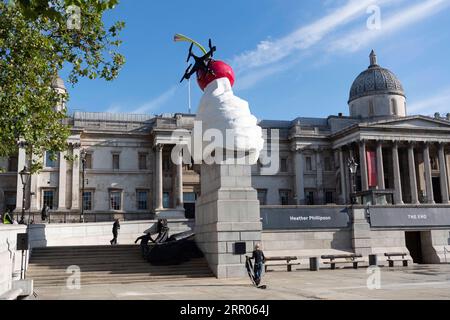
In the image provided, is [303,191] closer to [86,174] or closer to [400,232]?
[86,174]

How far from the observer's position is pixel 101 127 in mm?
55719

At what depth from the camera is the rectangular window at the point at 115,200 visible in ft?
180

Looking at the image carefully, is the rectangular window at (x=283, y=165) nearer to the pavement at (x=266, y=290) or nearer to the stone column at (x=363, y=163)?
the stone column at (x=363, y=163)

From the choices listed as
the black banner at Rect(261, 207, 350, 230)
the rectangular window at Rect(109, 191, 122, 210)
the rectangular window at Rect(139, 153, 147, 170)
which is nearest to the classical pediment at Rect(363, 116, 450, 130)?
the rectangular window at Rect(139, 153, 147, 170)

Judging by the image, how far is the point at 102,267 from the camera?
20672mm

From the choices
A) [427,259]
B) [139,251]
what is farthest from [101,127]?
[427,259]

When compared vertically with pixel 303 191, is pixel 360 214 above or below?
below

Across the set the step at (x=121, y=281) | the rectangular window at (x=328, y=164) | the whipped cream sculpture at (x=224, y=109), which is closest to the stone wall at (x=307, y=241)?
the whipped cream sculpture at (x=224, y=109)

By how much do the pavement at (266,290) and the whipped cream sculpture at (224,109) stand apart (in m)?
5.69

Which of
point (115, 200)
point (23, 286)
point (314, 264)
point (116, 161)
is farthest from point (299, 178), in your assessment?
point (23, 286)

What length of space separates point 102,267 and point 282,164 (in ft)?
142

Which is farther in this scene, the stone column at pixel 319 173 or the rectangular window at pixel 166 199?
the stone column at pixel 319 173

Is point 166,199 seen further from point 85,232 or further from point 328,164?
point 85,232

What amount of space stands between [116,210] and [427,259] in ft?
114
